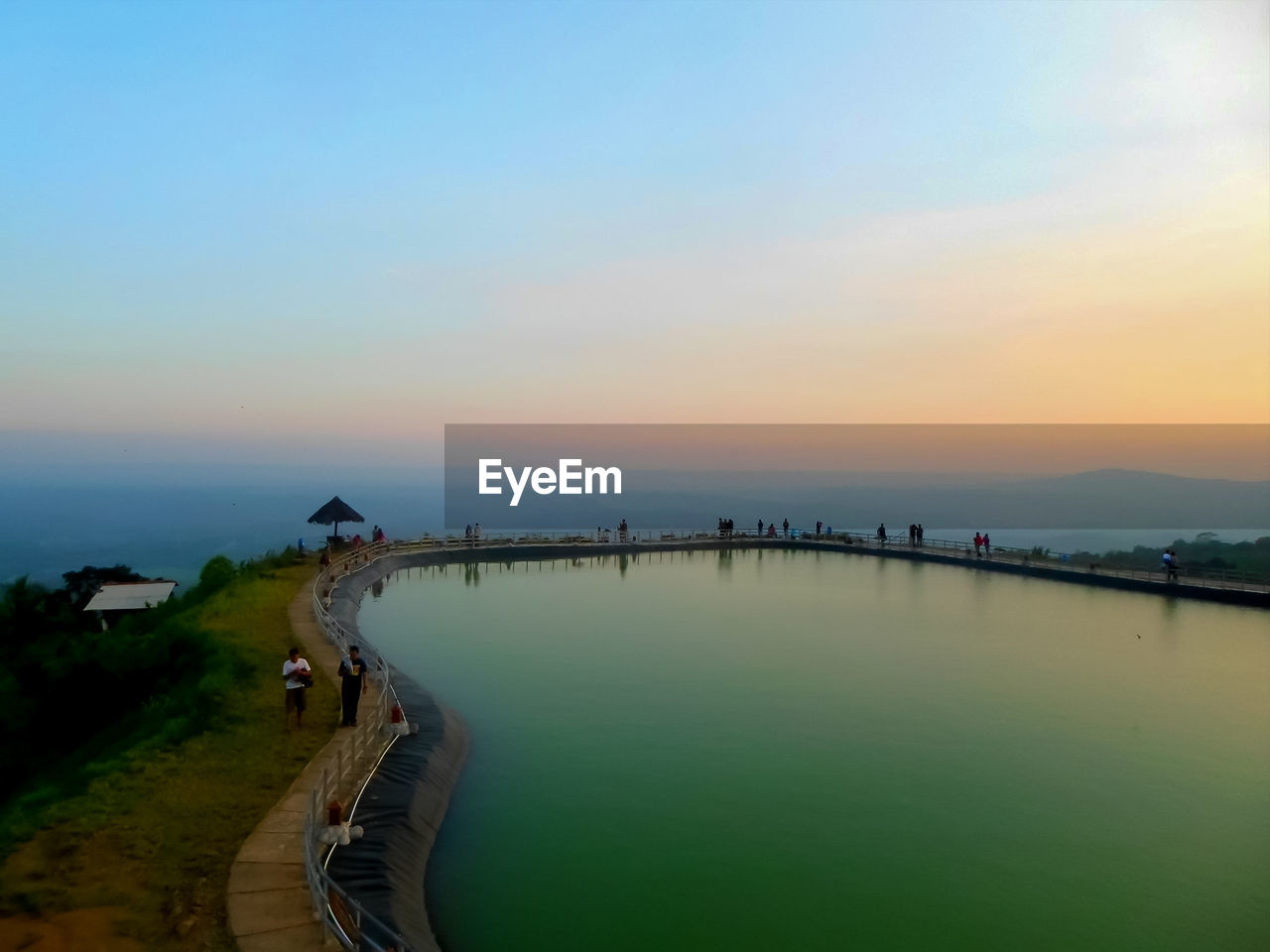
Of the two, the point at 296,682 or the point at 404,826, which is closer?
the point at 404,826

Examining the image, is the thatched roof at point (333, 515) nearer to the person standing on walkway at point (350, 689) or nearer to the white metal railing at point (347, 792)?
the white metal railing at point (347, 792)

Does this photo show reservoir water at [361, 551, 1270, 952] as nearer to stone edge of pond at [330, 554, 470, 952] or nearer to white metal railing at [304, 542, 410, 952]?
stone edge of pond at [330, 554, 470, 952]

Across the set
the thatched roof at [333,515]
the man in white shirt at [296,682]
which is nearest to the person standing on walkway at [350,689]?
the man in white shirt at [296,682]

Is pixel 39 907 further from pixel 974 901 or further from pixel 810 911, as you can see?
pixel 974 901

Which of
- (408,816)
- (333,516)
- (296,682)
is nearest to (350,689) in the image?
(296,682)

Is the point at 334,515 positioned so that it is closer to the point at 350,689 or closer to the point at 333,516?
the point at 333,516

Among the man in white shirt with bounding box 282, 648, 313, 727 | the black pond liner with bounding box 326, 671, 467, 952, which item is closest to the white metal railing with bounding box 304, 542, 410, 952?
the black pond liner with bounding box 326, 671, 467, 952

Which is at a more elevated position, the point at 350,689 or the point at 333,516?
the point at 333,516
